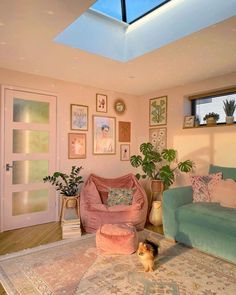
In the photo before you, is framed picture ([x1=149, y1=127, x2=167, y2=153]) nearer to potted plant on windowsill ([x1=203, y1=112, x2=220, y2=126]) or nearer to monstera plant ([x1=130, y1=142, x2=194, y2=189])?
monstera plant ([x1=130, y1=142, x2=194, y2=189])

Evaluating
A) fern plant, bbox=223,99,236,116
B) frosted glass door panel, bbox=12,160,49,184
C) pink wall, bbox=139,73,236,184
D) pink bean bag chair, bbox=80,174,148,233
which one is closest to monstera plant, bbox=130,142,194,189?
pink wall, bbox=139,73,236,184

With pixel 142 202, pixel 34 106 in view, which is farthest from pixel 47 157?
pixel 142 202

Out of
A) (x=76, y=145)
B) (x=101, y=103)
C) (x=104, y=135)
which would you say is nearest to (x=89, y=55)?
(x=101, y=103)

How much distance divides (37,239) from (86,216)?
2.24 ft

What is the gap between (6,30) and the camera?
218cm

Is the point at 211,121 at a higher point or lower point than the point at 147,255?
higher

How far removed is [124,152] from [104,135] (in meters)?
0.59

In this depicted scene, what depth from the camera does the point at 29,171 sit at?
352cm

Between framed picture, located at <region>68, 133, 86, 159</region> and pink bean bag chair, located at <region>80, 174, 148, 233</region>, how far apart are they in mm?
436

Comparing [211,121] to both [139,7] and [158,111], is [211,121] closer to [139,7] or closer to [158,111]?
[158,111]

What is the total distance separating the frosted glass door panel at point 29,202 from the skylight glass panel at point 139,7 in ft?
9.00

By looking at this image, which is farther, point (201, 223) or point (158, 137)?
point (158, 137)

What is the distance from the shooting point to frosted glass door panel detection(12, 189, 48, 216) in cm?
341

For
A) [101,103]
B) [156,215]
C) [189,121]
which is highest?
[101,103]
